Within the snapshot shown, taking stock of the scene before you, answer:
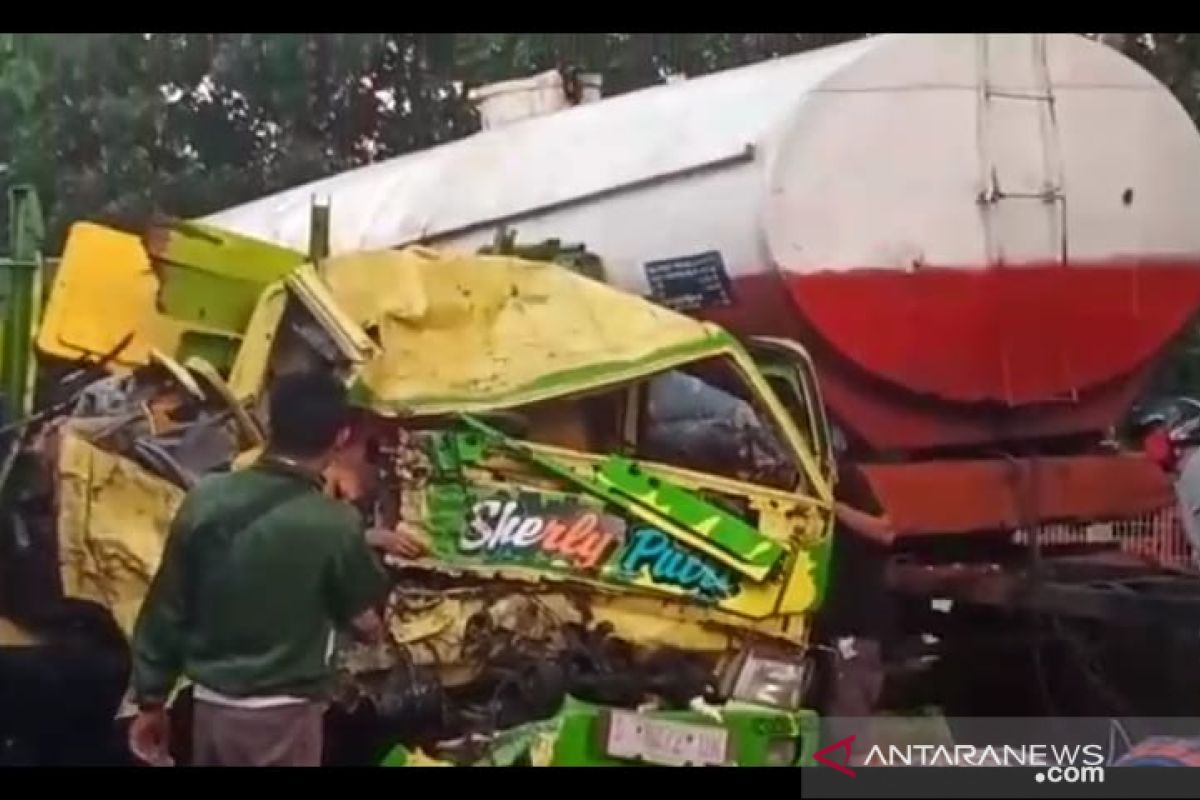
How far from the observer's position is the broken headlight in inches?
193

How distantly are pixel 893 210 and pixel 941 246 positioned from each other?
0.43 feet

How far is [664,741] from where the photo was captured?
4.88 m

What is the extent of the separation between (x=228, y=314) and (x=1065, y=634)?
6.60ft

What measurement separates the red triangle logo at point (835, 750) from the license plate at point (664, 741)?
23 cm

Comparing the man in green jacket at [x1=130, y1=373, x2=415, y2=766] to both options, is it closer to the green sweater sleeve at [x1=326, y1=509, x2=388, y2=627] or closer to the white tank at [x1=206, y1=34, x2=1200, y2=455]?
the green sweater sleeve at [x1=326, y1=509, x2=388, y2=627]

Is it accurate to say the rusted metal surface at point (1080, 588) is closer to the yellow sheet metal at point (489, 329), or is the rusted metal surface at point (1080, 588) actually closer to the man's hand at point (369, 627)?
the yellow sheet metal at point (489, 329)

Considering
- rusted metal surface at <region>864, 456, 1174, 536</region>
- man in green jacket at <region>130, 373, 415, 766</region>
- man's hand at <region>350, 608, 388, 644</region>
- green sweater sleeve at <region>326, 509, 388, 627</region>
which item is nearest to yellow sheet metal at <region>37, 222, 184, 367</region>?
man in green jacket at <region>130, 373, 415, 766</region>

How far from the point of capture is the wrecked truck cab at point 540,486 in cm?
477

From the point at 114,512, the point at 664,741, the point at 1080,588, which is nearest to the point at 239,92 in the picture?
the point at 114,512

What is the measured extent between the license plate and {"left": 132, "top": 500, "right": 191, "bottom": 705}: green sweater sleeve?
95 cm

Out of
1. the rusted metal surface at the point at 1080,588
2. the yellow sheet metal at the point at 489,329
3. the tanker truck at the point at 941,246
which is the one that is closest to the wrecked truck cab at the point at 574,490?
the yellow sheet metal at the point at 489,329
